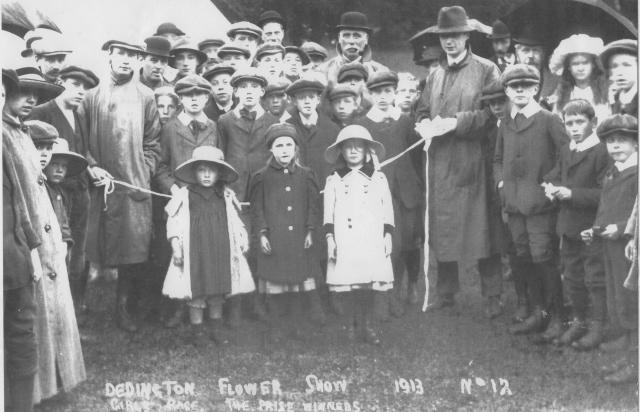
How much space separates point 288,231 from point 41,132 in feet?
4.75

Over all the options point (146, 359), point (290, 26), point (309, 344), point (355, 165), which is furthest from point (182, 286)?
point (290, 26)

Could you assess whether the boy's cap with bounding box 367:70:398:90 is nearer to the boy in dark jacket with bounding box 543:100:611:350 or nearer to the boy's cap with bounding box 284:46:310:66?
the boy's cap with bounding box 284:46:310:66

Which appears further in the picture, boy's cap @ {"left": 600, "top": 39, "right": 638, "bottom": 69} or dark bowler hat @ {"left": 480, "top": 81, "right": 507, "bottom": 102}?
dark bowler hat @ {"left": 480, "top": 81, "right": 507, "bottom": 102}

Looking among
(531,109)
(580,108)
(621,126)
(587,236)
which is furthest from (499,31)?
(587,236)

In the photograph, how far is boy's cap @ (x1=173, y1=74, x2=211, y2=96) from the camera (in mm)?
5770

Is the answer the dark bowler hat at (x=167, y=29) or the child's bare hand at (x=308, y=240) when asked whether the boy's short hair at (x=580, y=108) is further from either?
the dark bowler hat at (x=167, y=29)

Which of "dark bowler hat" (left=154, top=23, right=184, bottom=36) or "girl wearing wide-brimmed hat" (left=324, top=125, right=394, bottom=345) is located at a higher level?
"dark bowler hat" (left=154, top=23, right=184, bottom=36)

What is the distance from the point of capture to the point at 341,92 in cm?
576

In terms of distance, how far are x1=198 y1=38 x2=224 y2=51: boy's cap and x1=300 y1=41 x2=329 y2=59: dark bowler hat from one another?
548mm

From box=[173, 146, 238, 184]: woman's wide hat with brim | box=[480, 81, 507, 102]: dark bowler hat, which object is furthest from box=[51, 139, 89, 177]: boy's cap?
box=[480, 81, 507, 102]: dark bowler hat

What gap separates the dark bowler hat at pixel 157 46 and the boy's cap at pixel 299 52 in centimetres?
70

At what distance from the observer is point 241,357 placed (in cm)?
554

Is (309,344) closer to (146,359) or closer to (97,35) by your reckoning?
(146,359)

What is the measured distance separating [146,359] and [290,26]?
6.71 ft
